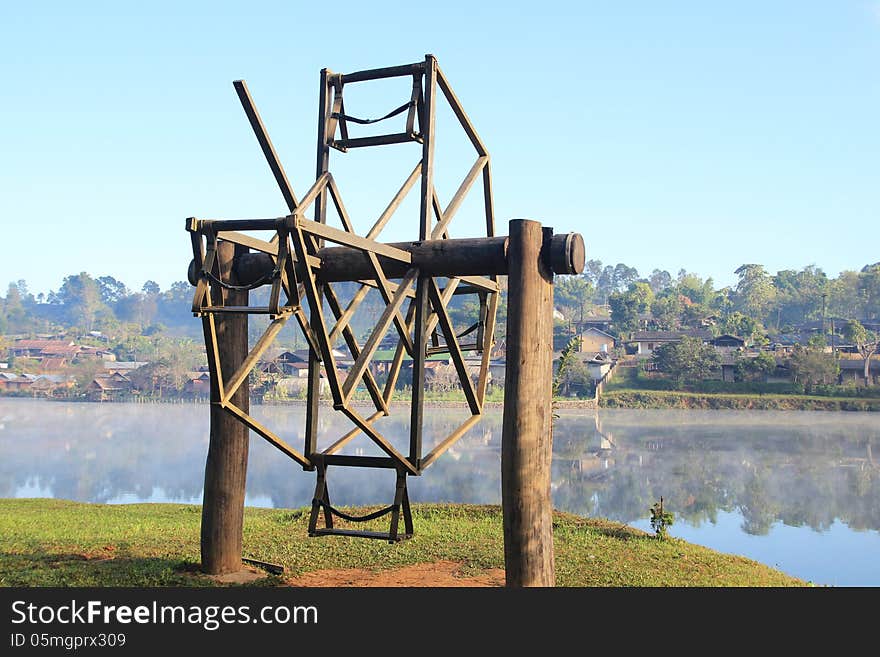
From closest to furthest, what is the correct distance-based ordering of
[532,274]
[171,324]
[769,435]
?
[532,274], [769,435], [171,324]

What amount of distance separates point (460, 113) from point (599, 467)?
2935 centimetres

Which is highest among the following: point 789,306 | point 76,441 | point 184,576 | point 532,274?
point 789,306

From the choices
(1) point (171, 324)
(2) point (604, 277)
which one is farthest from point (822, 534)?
(1) point (171, 324)

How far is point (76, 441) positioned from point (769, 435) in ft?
113

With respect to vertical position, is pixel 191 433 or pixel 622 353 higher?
pixel 622 353

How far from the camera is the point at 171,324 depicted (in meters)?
127

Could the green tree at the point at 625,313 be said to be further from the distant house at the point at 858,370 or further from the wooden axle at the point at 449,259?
the wooden axle at the point at 449,259

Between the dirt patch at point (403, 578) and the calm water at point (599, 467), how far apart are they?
1517cm

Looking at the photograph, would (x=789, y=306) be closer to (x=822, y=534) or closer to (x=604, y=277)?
(x=604, y=277)

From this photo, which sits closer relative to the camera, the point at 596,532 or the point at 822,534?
the point at 596,532

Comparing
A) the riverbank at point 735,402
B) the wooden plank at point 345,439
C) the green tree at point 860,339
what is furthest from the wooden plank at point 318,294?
the green tree at point 860,339

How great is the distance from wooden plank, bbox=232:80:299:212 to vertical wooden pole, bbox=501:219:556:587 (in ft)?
5.72

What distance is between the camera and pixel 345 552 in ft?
27.8

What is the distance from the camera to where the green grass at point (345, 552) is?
23.9ft
